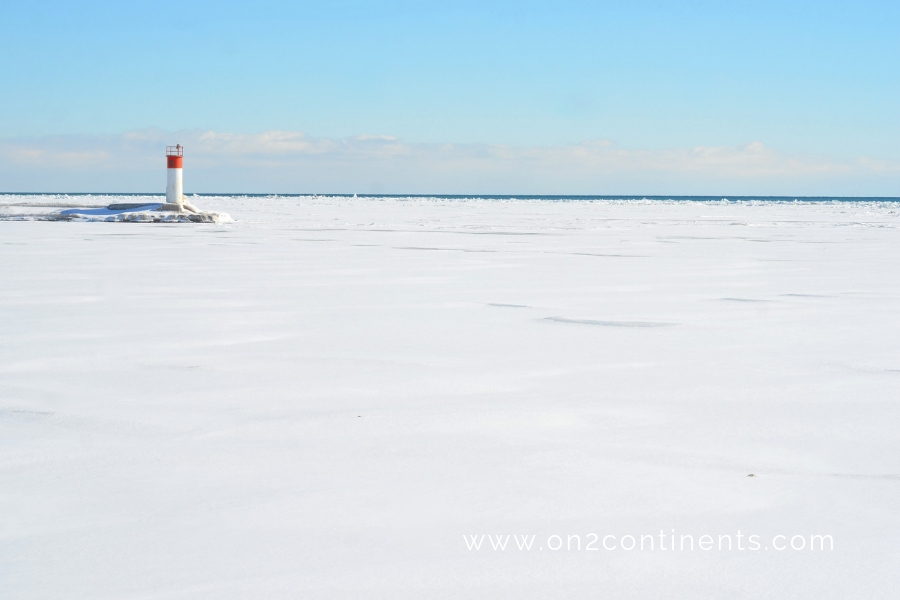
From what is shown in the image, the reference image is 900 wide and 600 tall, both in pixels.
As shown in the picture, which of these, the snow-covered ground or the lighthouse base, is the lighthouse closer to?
the lighthouse base

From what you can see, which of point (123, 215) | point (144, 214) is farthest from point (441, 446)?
point (123, 215)

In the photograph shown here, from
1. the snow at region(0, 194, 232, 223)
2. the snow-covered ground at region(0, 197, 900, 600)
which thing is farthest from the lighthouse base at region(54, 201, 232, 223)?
the snow-covered ground at region(0, 197, 900, 600)

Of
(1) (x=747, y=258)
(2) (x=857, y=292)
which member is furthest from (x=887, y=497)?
(1) (x=747, y=258)

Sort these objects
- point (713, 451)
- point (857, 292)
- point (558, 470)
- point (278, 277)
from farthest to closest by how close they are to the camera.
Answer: point (278, 277)
point (857, 292)
point (713, 451)
point (558, 470)

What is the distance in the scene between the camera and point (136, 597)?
82.4 inches

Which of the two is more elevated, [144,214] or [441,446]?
[144,214]

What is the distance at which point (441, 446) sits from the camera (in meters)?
3.30

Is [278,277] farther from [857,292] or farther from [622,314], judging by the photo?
[857,292]

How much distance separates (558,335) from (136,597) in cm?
393

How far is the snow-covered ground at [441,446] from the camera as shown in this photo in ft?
7.43

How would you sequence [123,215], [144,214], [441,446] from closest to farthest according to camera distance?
[441,446] < [144,214] < [123,215]

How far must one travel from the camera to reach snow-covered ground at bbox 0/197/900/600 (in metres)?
2.26

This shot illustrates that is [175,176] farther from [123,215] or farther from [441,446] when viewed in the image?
[441,446]

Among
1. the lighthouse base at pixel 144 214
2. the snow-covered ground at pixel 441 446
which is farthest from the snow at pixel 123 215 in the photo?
the snow-covered ground at pixel 441 446
